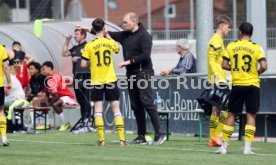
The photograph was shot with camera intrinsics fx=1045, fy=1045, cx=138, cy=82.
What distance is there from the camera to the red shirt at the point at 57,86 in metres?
23.0

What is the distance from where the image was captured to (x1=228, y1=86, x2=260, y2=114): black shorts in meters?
15.2

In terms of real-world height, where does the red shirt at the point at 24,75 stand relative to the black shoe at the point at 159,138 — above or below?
above

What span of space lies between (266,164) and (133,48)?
4.16m

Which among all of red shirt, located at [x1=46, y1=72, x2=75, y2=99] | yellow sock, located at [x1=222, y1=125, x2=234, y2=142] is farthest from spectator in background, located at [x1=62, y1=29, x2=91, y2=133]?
yellow sock, located at [x1=222, y1=125, x2=234, y2=142]

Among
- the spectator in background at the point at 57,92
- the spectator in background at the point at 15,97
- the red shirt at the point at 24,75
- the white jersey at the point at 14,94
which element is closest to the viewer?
the spectator in background at the point at 15,97

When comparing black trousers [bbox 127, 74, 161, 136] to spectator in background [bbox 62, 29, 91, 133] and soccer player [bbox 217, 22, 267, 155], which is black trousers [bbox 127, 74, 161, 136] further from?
spectator in background [bbox 62, 29, 91, 133]

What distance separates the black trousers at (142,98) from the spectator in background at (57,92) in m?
5.41

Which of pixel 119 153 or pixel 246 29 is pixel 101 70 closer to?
pixel 119 153

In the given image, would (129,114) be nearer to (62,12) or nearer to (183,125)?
(183,125)

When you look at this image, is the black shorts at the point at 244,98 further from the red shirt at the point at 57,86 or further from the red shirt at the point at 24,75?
the red shirt at the point at 24,75

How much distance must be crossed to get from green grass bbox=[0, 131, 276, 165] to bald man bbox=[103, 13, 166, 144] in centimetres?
70

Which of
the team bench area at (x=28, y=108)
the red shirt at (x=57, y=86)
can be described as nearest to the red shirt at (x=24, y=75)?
the red shirt at (x=57, y=86)

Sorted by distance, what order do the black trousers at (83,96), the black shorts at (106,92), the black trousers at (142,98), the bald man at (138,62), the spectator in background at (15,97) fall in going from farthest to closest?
the spectator in background at (15,97) < the black trousers at (83,96) < the black trousers at (142,98) < the bald man at (138,62) < the black shorts at (106,92)

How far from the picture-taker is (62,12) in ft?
105
